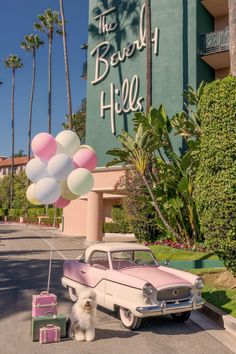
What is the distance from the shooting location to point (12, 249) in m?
21.7

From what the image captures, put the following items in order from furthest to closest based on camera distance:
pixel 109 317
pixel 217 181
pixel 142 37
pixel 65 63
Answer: pixel 65 63
pixel 142 37
pixel 217 181
pixel 109 317

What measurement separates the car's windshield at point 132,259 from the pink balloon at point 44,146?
2645 millimetres

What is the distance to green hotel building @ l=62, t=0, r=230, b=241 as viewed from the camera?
2147cm

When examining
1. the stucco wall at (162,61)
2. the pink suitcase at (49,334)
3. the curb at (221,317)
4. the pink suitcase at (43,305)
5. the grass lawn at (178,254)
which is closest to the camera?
the pink suitcase at (49,334)

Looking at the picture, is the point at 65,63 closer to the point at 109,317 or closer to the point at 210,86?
the point at 210,86

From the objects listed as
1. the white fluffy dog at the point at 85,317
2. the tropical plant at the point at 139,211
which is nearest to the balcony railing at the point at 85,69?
the tropical plant at the point at 139,211

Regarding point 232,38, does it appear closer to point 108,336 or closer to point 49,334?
point 108,336

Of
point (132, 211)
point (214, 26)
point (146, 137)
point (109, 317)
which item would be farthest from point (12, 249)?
point (214, 26)

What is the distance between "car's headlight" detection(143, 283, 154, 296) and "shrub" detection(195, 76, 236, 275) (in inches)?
114

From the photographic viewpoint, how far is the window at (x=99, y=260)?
859cm

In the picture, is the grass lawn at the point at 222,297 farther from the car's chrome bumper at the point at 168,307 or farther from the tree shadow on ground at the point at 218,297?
the car's chrome bumper at the point at 168,307

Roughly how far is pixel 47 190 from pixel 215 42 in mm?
17071

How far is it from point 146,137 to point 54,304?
30.8 feet

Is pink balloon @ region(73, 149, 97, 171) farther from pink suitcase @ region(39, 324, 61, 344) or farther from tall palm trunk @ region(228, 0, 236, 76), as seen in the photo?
tall palm trunk @ region(228, 0, 236, 76)
